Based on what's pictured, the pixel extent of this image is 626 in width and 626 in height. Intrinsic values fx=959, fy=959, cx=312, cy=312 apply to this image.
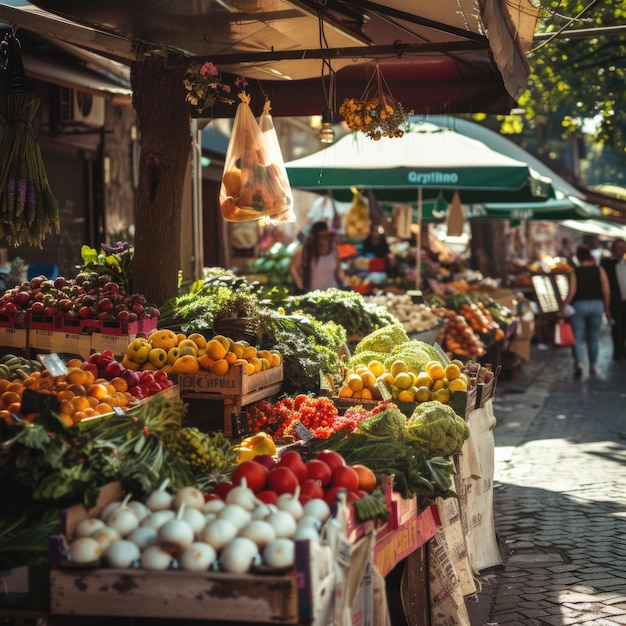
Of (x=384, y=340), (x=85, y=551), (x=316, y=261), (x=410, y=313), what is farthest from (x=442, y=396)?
(x=316, y=261)

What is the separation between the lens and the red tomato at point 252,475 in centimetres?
389

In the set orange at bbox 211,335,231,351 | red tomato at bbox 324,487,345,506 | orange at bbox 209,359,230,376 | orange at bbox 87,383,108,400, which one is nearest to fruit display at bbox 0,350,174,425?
orange at bbox 87,383,108,400

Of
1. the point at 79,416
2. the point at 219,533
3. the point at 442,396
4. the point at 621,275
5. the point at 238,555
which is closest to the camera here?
the point at 238,555

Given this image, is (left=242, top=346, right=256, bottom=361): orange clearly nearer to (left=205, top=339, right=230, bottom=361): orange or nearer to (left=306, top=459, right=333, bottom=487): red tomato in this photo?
(left=205, top=339, right=230, bottom=361): orange

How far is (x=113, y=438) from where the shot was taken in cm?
400

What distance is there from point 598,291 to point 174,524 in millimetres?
13960

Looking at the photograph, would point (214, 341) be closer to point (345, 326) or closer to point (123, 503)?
point (123, 503)

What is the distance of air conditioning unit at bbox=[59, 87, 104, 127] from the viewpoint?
38.6 feet

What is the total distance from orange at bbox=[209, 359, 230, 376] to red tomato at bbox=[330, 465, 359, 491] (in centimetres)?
203

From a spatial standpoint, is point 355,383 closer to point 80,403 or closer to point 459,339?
point 80,403

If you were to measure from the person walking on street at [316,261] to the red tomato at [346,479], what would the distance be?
9.04 metres

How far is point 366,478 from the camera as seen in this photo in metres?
4.23

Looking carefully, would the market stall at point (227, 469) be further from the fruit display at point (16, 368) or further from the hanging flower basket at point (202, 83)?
the hanging flower basket at point (202, 83)

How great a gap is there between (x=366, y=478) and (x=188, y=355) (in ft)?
7.42
